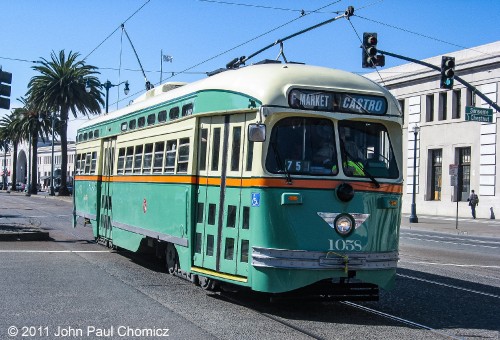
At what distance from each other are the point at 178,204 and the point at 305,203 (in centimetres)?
278

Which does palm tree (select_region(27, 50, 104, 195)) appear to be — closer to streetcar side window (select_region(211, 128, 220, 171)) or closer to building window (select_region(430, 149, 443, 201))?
building window (select_region(430, 149, 443, 201))

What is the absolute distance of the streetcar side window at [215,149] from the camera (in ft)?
33.9

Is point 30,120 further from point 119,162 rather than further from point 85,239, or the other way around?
point 119,162

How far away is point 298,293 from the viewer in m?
9.54

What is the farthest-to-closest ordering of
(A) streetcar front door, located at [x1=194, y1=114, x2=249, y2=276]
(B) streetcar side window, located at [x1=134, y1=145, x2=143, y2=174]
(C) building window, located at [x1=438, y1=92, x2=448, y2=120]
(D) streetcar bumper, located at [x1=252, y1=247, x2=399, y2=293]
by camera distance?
(C) building window, located at [x1=438, y1=92, x2=448, y2=120], (B) streetcar side window, located at [x1=134, y1=145, x2=143, y2=174], (A) streetcar front door, located at [x1=194, y1=114, x2=249, y2=276], (D) streetcar bumper, located at [x1=252, y1=247, x2=399, y2=293]

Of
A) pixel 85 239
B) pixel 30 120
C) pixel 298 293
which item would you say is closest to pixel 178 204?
pixel 298 293

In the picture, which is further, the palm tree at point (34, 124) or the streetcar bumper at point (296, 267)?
the palm tree at point (34, 124)

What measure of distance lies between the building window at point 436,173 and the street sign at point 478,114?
19122 mm

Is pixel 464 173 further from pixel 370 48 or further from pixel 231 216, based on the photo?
pixel 231 216

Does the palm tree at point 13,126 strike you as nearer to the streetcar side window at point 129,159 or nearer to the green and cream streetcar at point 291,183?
the streetcar side window at point 129,159

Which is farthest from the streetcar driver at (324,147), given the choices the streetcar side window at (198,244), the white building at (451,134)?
the white building at (451,134)

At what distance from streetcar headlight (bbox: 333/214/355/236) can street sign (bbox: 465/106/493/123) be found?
2247cm

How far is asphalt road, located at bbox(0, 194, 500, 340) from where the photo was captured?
326 inches

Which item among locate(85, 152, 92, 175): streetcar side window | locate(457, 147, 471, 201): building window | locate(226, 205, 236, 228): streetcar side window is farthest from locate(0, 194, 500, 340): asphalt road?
locate(457, 147, 471, 201): building window
